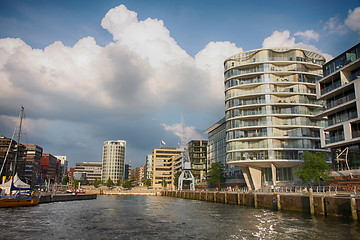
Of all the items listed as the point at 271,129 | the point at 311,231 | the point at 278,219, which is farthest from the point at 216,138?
the point at 311,231

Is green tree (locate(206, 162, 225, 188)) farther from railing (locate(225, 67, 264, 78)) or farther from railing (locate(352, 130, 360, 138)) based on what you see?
railing (locate(352, 130, 360, 138))

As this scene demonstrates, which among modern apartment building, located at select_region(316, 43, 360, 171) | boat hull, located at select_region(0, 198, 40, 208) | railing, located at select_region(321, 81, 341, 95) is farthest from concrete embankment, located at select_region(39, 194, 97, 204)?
railing, located at select_region(321, 81, 341, 95)

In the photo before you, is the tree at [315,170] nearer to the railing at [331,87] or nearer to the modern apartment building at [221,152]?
the railing at [331,87]

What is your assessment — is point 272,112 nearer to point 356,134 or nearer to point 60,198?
point 356,134

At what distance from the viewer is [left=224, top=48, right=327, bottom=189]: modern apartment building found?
70750mm

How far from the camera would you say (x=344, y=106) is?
52688 mm

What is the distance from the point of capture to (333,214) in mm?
31703

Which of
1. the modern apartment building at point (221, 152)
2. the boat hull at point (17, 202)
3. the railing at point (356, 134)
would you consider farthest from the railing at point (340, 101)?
the boat hull at point (17, 202)

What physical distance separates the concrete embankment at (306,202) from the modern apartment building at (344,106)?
16.7 meters

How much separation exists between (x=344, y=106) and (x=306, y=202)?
80.6 feet

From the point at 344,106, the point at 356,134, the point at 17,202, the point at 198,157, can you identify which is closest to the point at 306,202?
the point at 356,134

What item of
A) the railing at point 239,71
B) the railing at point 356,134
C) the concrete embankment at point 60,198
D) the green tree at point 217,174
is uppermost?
the railing at point 239,71

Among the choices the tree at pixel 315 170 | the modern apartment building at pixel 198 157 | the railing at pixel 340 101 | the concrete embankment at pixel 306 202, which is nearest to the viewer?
the concrete embankment at pixel 306 202

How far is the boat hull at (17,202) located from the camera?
4827cm
